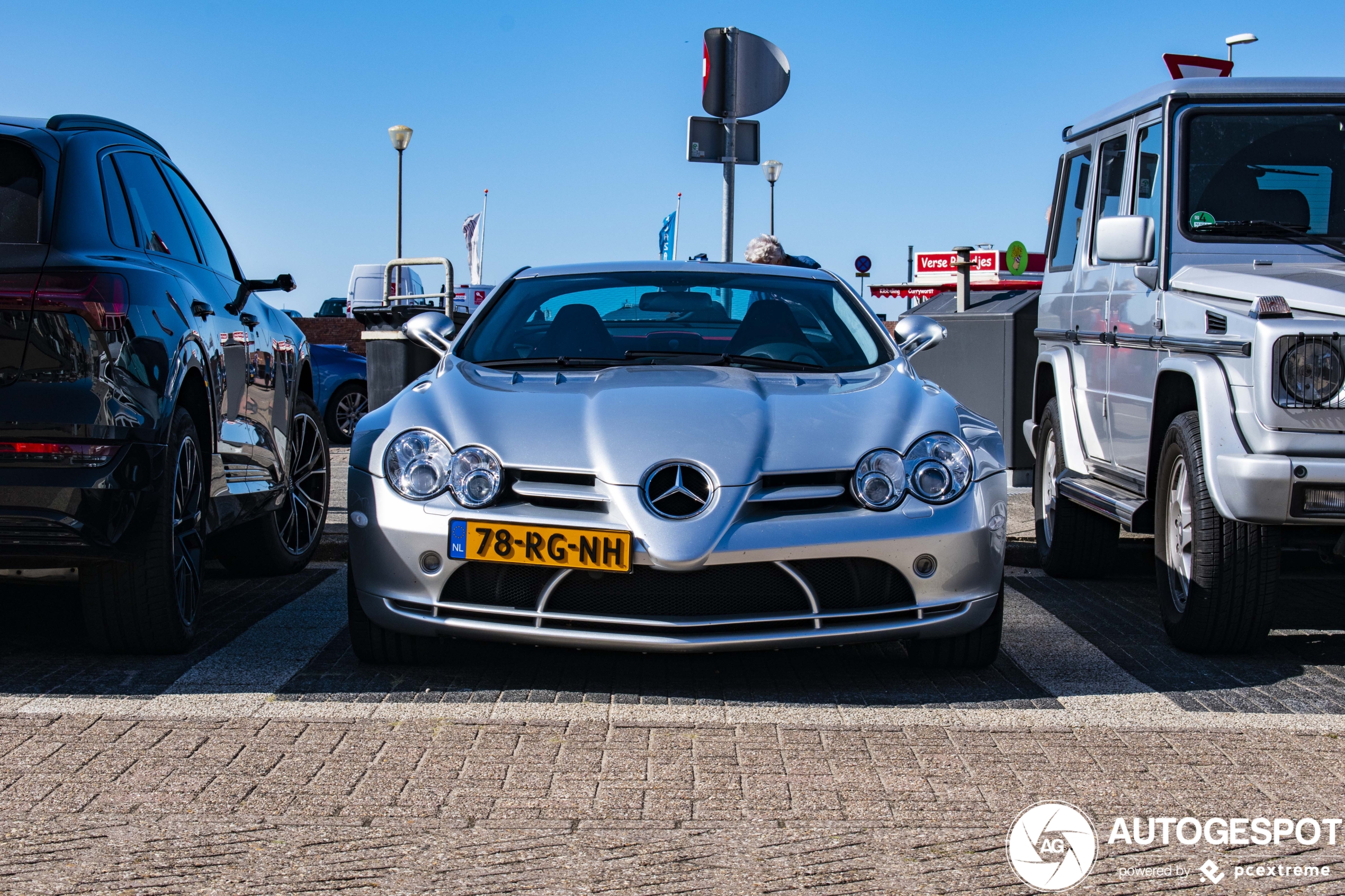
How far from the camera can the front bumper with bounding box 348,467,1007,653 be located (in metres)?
4.53

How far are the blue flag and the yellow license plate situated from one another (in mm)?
14408

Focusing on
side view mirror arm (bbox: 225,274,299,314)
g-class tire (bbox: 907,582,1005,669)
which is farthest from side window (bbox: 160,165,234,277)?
g-class tire (bbox: 907,582,1005,669)

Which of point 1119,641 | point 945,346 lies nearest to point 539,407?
point 1119,641

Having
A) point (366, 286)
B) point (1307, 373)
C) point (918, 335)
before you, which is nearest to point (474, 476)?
point (918, 335)

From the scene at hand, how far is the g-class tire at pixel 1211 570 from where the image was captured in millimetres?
5188

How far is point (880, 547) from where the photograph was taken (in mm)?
4582

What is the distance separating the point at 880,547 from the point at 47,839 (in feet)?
7.87

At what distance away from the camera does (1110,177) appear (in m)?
7.17

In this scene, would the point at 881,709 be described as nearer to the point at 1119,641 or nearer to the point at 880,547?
the point at 880,547

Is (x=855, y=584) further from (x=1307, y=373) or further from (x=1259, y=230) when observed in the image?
(x=1259, y=230)

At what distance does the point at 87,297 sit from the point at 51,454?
1.58 ft

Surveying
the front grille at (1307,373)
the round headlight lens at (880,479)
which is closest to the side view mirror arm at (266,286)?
the round headlight lens at (880,479)

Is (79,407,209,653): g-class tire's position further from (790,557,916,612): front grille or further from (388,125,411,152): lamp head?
(388,125,411,152): lamp head

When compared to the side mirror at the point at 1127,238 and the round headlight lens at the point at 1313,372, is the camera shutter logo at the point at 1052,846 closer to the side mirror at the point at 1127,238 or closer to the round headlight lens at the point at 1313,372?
the round headlight lens at the point at 1313,372
